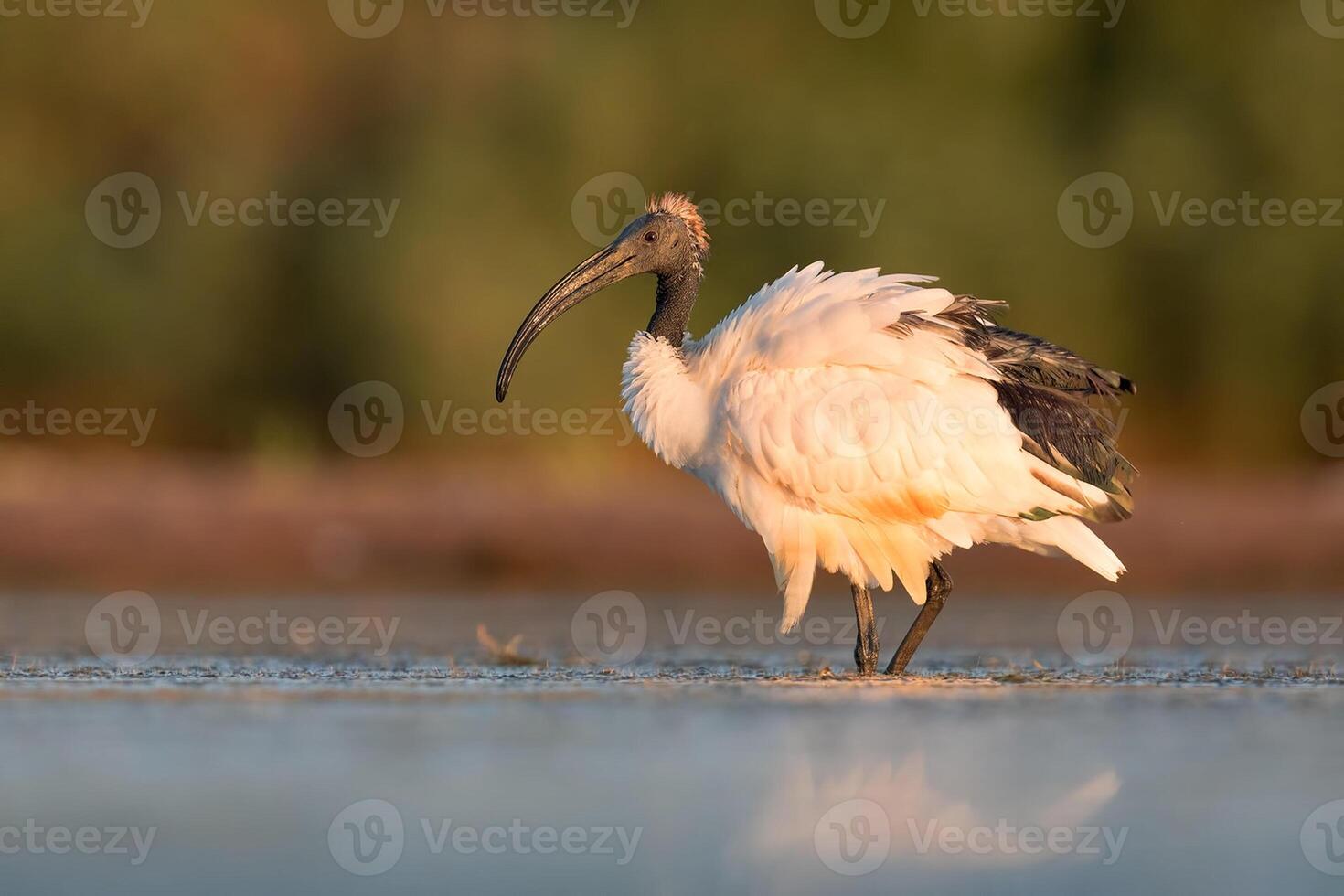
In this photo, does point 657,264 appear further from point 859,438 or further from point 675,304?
point 859,438

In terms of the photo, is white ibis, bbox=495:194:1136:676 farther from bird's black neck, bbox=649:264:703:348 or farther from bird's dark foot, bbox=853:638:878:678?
bird's black neck, bbox=649:264:703:348

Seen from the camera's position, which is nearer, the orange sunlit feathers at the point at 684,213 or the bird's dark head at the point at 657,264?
the bird's dark head at the point at 657,264

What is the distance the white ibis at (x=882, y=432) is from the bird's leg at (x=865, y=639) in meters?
0.01

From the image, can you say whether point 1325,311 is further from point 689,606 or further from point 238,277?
point 238,277

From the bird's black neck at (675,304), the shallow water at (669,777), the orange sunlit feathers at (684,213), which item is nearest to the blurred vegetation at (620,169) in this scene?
the orange sunlit feathers at (684,213)

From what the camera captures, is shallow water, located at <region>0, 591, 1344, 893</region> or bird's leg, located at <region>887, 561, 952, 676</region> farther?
bird's leg, located at <region>887, 561, 952, 676</region>

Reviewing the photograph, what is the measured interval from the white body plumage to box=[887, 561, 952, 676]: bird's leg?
0.14 metres

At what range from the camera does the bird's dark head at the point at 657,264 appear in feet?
30.5

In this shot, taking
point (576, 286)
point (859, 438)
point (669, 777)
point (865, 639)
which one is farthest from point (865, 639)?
point (669, 777)

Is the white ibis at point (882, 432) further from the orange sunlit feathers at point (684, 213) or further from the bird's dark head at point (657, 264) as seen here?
the orange sunlit feathers at point (684, 213)

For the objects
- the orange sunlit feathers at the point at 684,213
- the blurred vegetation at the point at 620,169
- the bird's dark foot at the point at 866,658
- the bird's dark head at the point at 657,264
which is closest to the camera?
the bird's dark foot at the point at 866,658

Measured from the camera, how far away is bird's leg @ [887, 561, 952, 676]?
8219 mm

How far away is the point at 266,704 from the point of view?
6.64 meters

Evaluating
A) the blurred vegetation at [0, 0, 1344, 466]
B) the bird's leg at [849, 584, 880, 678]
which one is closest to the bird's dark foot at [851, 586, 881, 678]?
Result: the bird's leg at [849, 584, 880, 678]
